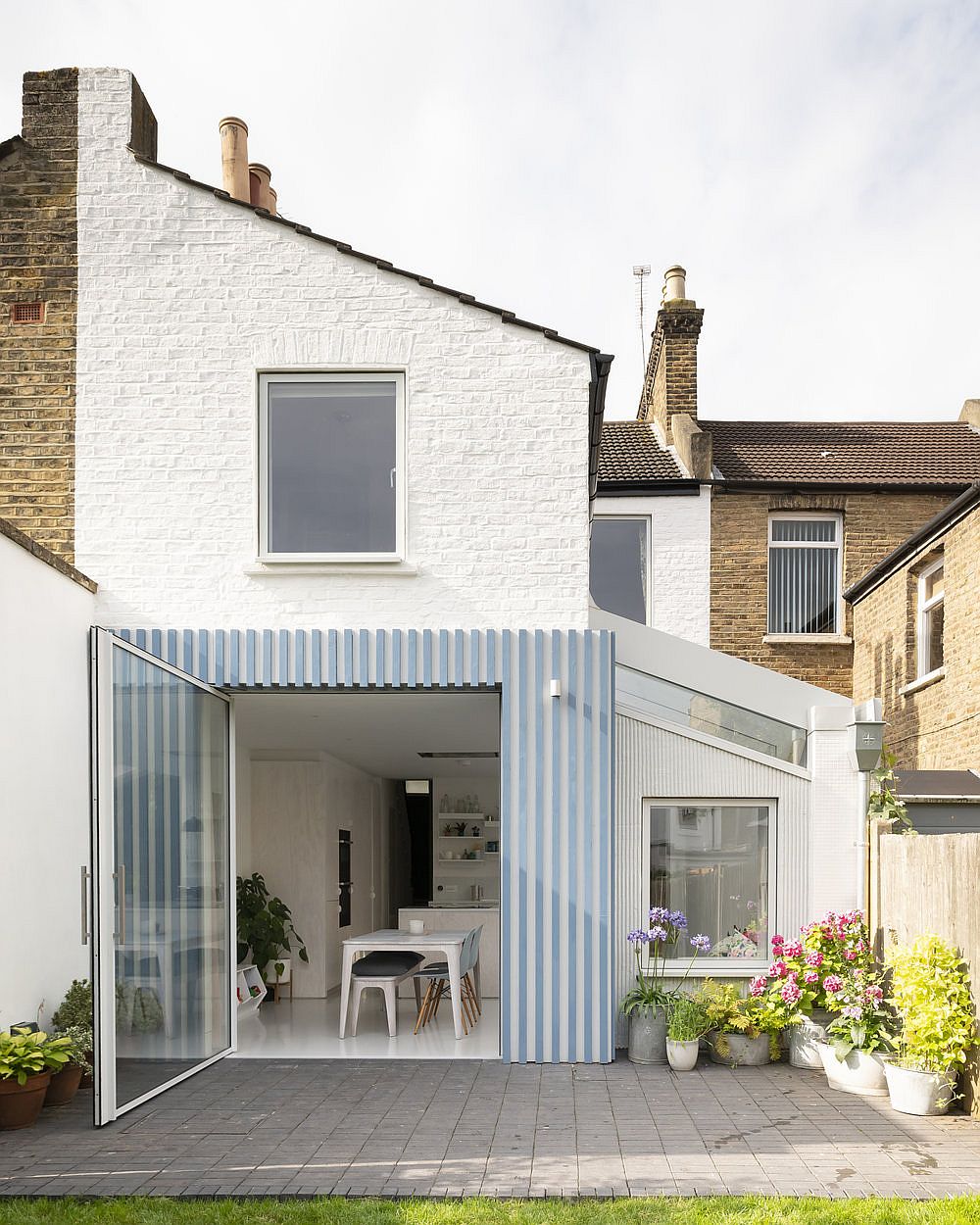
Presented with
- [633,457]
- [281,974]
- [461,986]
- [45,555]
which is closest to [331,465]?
[45,555]

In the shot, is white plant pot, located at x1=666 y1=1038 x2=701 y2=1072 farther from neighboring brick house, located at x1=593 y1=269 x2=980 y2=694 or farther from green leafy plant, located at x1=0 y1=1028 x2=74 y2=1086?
neighboring brick house, located at x1=593 y1=269 x2=980 y2=694

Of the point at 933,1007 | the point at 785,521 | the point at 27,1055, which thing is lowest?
the point at 27,1055

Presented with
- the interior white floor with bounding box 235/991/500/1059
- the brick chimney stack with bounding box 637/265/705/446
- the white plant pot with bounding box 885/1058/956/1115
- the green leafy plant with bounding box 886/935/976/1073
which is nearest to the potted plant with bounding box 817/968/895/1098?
the green leafy plant with bounding box 886/935/976/1073

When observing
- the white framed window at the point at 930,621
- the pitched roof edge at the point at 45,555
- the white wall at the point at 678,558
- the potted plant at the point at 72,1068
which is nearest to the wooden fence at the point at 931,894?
the white framed window at the point at 930,621

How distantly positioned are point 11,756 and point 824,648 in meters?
11.7

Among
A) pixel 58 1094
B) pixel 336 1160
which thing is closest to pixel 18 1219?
pixel 336 1160

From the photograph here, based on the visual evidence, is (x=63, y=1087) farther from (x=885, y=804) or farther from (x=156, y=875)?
(x=885, y=804)

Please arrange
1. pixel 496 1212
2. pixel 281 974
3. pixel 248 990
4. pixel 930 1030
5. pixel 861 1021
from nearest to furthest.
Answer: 1. pixel 496 1212
2. pixel 930 1030
3. pixel 861 1021
4. pixel 248 990
5. pixel 281 974

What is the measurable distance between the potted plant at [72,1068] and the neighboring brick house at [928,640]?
822cm

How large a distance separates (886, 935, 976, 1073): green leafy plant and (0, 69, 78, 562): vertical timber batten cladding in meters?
6.75

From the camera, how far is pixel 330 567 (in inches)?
365

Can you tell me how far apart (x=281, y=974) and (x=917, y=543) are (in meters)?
8.29

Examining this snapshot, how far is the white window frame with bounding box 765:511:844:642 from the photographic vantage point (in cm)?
1638

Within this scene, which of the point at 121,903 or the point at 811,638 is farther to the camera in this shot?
the point at 811,638
